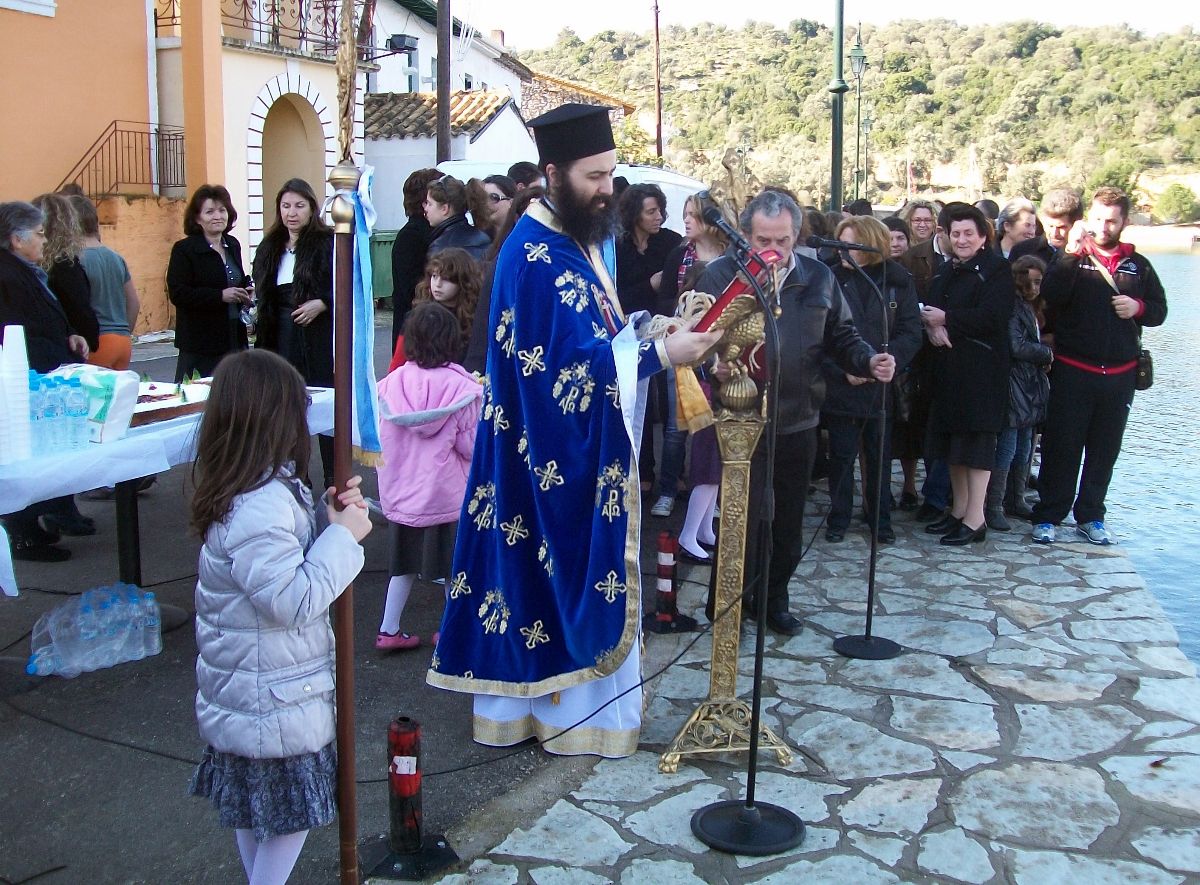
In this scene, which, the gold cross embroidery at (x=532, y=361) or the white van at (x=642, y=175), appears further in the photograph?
the white van at (x=642, y=175)

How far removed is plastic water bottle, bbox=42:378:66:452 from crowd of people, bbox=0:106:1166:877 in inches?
26.6

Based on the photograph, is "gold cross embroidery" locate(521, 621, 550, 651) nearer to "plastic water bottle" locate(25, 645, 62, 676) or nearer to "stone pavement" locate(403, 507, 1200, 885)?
"stone pavement" locate(403, 507, 1200, 885)

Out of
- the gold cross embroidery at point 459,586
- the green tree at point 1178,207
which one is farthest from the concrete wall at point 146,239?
the green tree at point 1178,207

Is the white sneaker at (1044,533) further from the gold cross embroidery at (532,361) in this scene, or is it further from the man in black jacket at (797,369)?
the gold cross embroidery at (532,361)

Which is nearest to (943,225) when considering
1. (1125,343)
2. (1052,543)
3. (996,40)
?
(1125,343)

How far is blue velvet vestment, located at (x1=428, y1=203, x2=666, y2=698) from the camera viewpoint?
145 inches

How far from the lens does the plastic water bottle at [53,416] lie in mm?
4043

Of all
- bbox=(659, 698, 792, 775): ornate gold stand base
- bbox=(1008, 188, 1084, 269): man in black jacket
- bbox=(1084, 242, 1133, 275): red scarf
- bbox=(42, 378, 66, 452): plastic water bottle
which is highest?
bbox=(1008, 188, 1084, 269): man in black jacket

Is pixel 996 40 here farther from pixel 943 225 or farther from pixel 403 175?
pixel 943 225

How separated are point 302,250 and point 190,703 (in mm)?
2835

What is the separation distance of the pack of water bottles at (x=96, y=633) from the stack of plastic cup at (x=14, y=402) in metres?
1.01

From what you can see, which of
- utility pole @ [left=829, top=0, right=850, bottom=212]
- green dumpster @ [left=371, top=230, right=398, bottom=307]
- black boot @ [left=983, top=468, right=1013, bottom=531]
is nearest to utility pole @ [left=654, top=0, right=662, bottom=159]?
green dumpster @ [left=371, top=230, right=398, bottom=307]

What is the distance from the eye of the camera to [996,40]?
372 feet

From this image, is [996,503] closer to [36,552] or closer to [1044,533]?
[1044,533]
